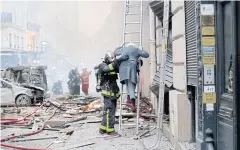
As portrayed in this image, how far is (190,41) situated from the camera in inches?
177

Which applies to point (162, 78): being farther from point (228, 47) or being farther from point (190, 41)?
point (228, 47)

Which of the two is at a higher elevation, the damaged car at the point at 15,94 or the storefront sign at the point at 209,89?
the storefront sign at the point at 209,89

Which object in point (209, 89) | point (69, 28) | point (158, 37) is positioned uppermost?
point (69, 28)

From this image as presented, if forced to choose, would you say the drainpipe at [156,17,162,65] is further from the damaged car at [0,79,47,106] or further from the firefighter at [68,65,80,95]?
the firefighter at [68,65,80,95]

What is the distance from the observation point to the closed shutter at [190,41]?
424cm

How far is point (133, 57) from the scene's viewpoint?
6223 millimetres

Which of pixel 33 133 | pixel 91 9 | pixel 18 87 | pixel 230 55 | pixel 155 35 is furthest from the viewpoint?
pixel 91 9

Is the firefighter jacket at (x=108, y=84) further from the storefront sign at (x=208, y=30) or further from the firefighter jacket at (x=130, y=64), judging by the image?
the storefront sign at (x=208, y=30)

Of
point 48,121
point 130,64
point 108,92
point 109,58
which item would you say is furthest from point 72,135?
point 130,64

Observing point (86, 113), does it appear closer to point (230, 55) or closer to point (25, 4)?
point (230, 55)

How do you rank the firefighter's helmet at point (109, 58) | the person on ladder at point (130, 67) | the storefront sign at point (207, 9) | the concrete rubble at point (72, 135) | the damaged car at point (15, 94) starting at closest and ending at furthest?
the storefront sign at point (207, 9), the concrete rubble at point (72, 135), the person on ladder at point (130, 67), the firefighter's helmet at point (109, 58), the damaged car at point (15, 94)

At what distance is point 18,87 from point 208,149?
502 inches

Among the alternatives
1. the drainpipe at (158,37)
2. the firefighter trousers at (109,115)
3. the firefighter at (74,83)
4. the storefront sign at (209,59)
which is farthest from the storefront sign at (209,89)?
the firefighter at (74,83)

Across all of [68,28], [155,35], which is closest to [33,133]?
[155,35]
